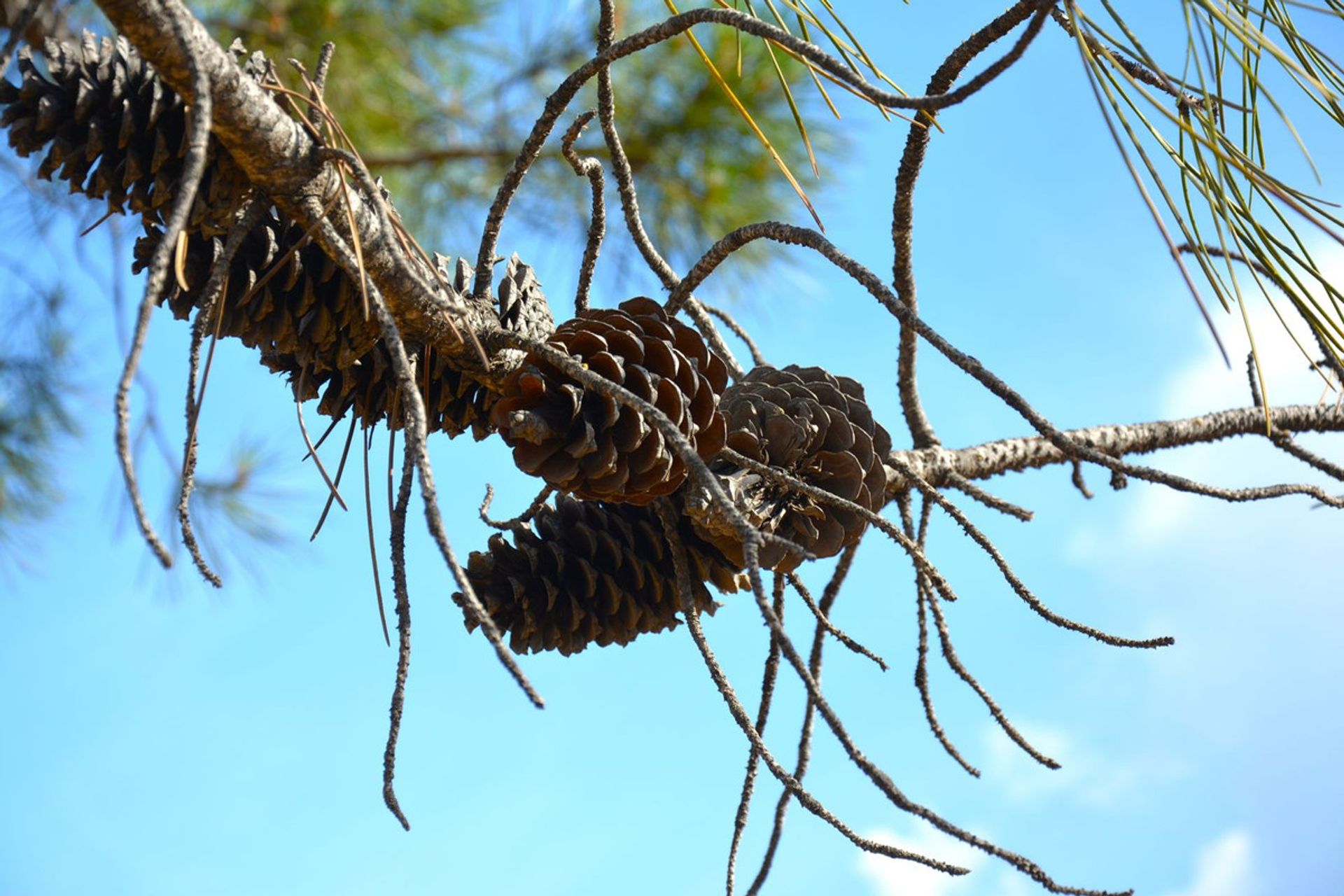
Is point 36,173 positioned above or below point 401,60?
below

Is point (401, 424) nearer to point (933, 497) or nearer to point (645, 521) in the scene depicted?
point (645, 521)

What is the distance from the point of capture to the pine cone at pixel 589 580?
0.61 meters

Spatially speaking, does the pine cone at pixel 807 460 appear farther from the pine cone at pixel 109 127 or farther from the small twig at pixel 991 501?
the pine cone at pixel 109 127

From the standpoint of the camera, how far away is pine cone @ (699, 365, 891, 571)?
587 mm

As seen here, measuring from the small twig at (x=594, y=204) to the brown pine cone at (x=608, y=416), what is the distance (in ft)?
0.17

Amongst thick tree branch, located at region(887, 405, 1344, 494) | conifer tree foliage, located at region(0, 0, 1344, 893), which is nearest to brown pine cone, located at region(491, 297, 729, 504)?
conifer tree foliage, located at region(0, 0, 1344, 893)

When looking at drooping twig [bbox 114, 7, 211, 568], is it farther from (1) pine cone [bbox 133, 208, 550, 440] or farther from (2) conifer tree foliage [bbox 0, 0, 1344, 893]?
(1) pine cone [bbox 133, 208, 550, 440]

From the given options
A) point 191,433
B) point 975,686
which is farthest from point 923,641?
point 191,433

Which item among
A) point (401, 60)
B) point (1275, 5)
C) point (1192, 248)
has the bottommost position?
point (1192, 248)

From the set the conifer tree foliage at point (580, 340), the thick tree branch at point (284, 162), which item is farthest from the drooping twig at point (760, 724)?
the thick tree branch at point (284, 162)

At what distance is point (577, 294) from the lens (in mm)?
629

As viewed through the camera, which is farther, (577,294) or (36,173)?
(577,294)

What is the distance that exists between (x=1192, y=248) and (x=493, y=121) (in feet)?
5.21

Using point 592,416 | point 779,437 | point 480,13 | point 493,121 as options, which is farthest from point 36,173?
point 480,13
